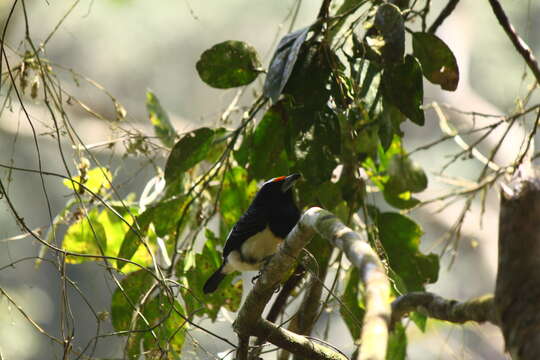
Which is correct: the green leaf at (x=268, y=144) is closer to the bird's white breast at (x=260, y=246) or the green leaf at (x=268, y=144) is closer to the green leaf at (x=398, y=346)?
the bird's white breast at (x=260, y=246)

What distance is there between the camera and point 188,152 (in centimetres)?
232

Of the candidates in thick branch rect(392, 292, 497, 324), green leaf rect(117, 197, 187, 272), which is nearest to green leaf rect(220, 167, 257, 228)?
green leaf rect(117, 197, 187, 272)

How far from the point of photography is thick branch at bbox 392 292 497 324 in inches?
42.7

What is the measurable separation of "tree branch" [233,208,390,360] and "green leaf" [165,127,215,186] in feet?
2.26

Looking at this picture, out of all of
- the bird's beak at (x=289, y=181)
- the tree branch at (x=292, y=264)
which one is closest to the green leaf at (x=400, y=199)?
the bird's beak at (x=289, y=181)

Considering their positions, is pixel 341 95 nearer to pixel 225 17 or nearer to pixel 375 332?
pixel 375 332

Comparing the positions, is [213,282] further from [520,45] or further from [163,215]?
[520,45]

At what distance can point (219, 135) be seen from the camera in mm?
2439

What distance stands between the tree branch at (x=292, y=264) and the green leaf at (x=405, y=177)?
1.00 m

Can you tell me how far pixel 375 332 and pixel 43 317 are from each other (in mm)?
7202

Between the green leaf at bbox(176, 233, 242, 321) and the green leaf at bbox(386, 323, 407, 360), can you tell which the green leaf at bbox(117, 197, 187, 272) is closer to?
the green leaf at bbox(176, 233, 242, 321)

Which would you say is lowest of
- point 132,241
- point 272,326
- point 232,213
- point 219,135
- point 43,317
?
point 43,317

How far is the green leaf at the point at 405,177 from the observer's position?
2.62 m

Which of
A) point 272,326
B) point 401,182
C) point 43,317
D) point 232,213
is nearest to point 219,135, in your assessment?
point 232,213
